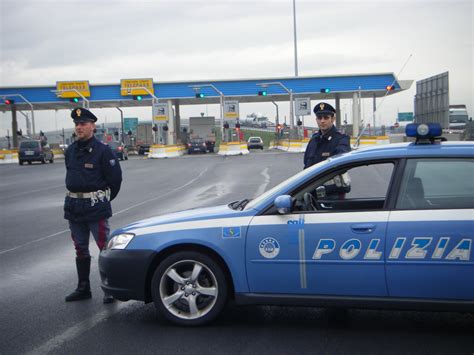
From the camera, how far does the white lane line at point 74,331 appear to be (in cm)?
442

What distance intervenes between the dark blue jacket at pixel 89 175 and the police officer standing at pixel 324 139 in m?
2.24

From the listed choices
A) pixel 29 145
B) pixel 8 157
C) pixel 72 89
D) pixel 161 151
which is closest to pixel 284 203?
pixel 29 145

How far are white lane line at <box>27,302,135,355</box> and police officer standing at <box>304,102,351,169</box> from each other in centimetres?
266

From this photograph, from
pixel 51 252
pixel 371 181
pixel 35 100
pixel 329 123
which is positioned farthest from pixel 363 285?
pixel 35 100

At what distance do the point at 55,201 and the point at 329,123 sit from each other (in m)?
11.5

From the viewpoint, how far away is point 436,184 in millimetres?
4520

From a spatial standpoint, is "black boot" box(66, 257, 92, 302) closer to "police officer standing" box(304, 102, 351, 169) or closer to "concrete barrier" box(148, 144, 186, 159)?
"police officer standing" box(304, 102, 351, 169)

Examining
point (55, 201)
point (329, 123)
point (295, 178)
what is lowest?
point (55, 201)

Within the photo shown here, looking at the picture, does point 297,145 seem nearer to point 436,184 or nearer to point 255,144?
point 255,144

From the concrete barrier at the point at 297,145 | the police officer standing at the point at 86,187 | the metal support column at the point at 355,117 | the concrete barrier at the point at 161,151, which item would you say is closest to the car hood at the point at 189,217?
the police officer standing at the point at 86,187

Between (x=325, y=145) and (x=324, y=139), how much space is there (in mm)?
78

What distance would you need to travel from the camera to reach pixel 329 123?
6.61 meters

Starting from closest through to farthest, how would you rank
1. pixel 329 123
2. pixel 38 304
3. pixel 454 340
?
1. pixel 454 340
2. pixel 38 304
3. pixel 329 123

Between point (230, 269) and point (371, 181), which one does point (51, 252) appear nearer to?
point (230, 269)
